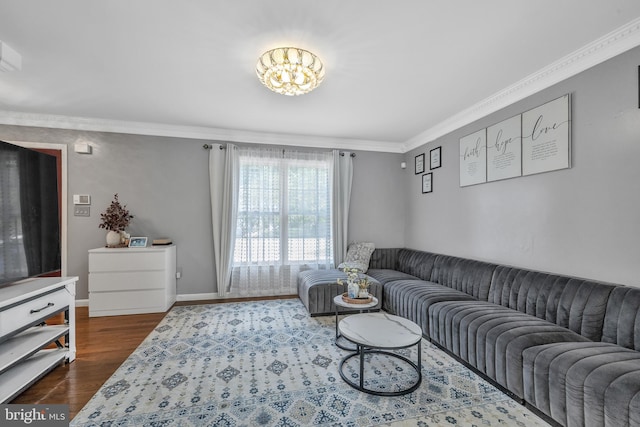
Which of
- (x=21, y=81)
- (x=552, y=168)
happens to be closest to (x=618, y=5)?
(x=552, y=168)

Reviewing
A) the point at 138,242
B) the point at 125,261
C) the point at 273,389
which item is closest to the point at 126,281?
the point at 125,261

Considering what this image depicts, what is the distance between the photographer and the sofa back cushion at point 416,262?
3.91m

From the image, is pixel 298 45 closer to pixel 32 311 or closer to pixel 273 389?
pixel 273 389

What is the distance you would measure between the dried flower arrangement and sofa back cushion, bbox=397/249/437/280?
13.7 ft

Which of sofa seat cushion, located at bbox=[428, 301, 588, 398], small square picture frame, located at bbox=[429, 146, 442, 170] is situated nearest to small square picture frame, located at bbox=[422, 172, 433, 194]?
small square picture frame, located at bbox=[429, 146, 442, 170]

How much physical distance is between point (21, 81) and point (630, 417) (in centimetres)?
519

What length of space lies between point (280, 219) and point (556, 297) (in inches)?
135

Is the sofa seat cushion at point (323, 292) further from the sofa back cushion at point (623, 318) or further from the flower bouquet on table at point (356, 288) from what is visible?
the sofa back cushion at point (623, 318)

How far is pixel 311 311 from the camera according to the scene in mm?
3521

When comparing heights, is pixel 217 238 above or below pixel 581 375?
above

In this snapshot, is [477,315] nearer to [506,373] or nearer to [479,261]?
[506,373]

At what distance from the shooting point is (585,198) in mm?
2301

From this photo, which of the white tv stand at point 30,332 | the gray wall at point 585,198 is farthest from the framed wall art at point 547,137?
the white tv stand at point 30,332

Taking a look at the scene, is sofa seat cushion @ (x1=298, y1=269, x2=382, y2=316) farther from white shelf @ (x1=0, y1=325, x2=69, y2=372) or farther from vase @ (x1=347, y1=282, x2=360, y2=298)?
white shelf @ (x1=0, y1=325, x2=69, y2=372)
